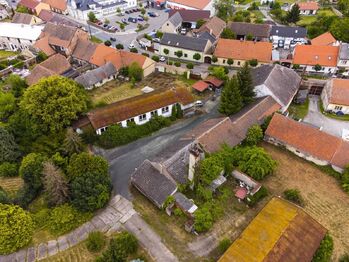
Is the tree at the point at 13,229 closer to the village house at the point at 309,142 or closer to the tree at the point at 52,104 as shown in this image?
the tree at the point at 52,104

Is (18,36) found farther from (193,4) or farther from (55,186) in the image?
(55,186)

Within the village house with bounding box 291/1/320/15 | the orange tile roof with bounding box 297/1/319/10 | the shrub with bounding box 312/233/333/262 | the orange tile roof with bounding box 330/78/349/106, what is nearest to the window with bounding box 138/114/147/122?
the shrub with bounding box 312/233/333/262

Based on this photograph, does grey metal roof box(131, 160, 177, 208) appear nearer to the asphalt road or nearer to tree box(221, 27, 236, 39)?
the asphalt road

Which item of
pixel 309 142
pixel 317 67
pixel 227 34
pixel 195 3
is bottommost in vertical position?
pixel 309 142

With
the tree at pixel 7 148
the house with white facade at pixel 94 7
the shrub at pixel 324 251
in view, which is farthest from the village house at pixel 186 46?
the shrub at pixel 324 251

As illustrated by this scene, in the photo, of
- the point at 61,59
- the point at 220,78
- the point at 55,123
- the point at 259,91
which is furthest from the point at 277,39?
the point at 55,123

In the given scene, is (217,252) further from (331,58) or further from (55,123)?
(331,58)

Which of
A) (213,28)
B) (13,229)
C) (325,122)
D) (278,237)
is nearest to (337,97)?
(325,122)
